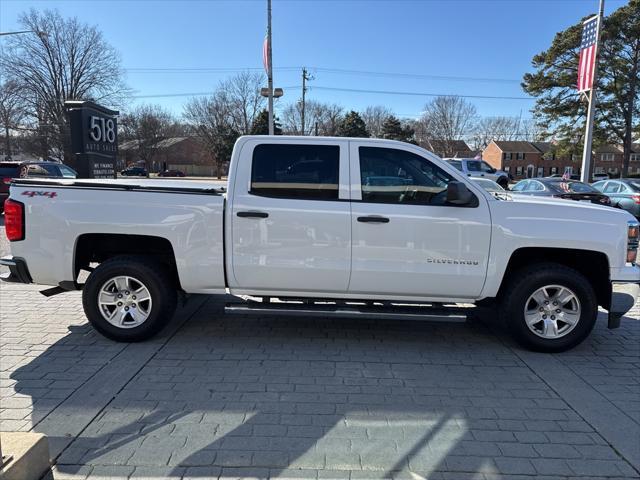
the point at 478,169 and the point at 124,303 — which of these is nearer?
the point at 124,303

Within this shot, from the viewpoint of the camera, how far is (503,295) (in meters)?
4.66

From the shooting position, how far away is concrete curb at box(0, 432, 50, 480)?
238 cm

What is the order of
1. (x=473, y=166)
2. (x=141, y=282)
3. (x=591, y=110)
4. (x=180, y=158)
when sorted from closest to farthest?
(x=141, y=282) < (x=591, y=110) < (x=473, y=166) < (x=180, y=158)

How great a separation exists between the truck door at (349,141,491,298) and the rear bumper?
127 inches

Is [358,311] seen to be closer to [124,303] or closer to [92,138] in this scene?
[124,303]

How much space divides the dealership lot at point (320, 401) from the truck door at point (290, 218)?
730 millimetres

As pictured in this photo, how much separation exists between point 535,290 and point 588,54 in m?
17.1

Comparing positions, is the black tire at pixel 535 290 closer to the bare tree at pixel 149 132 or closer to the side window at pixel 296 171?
the side window at pixel 296 171

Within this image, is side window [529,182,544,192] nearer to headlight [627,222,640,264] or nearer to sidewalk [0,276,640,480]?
sidewalk [0,276,640,480]

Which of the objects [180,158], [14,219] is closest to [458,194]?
[14,219]

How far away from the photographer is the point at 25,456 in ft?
8.14

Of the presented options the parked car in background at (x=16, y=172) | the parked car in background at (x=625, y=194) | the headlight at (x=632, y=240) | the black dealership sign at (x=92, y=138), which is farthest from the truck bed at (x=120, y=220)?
the parked car in background at (x=625, y=194)

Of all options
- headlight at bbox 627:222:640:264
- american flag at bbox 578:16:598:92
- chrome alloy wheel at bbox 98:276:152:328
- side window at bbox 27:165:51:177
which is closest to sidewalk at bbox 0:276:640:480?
chrome alloy wheel at bbox 98:276:152:328

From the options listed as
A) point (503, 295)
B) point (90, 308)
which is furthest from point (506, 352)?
point (90, 308)
